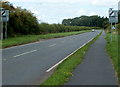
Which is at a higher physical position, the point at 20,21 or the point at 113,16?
the point at 113,16

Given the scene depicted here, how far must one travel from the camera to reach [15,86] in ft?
30.6

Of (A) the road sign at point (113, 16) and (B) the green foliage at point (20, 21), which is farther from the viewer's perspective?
→ (B) the green foliage at point (20, 21)

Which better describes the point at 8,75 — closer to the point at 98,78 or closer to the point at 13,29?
the point at 98,78

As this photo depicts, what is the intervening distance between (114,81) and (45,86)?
2.40 meters

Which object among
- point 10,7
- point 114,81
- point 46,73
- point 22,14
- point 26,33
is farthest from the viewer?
point 26,33

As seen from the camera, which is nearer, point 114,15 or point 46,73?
point 46,73

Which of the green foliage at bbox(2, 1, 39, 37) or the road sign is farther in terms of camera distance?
the green foliage at bbox(2, 1, 39, 37)

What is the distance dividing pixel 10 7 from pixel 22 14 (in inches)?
170

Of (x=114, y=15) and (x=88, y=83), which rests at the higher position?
(x=114, y=15)

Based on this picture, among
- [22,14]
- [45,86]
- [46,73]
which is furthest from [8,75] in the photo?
[22,14]

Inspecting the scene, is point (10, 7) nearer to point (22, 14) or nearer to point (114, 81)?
point (22, 14)

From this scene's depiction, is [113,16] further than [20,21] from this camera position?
No

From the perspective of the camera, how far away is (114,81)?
10086 mm

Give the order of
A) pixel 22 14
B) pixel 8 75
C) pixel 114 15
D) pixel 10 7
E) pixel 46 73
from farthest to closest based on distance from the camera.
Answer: pixel 22 14
pixel 10 7
pixel 114 15
pixel 46 73
pixel 8 75
